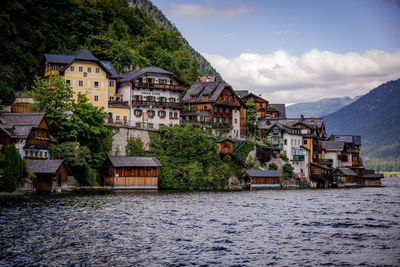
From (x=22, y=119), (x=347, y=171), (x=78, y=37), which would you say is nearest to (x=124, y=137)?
(x=22, y=119)

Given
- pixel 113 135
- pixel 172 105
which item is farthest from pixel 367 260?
pixel 172 105

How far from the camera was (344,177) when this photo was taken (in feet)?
401

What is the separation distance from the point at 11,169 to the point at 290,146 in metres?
71.3

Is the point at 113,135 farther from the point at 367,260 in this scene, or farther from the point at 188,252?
the point at 367,260

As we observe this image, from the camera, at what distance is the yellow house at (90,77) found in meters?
85.2

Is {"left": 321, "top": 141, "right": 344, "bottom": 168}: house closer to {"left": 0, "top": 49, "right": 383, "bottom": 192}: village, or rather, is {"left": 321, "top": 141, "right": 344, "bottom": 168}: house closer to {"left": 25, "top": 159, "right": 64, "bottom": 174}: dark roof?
{"left": 0, "top": 49, "right": 383, "bottom": 192}: village

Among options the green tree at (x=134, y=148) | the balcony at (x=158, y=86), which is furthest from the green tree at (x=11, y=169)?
the balcony at (x=158, y=86)

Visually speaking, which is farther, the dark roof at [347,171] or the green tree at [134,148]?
the dark roof at [347,171]

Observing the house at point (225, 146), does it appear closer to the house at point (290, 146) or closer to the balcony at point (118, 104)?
the balcony at point (118, 104)

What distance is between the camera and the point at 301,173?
366 feet

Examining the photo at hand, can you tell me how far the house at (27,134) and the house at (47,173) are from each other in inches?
93.9

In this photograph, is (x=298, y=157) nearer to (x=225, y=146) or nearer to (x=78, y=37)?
(x=225, y=146)

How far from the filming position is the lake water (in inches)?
1038

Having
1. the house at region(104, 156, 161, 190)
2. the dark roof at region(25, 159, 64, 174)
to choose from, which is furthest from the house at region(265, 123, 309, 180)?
the dark roof at region(25, 159, 64, 174)
